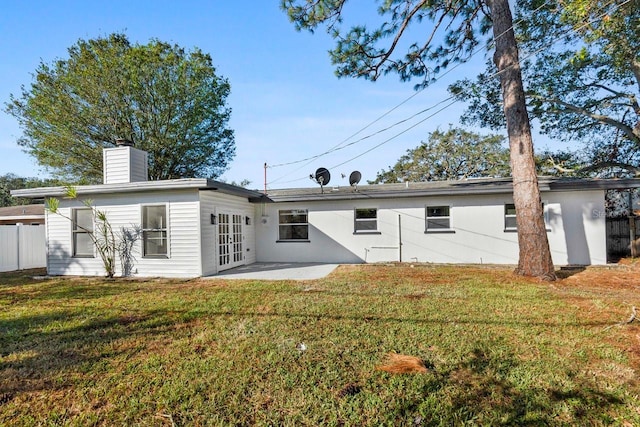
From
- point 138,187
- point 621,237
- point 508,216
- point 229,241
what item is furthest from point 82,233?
point 621,237

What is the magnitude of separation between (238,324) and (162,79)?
1795cm

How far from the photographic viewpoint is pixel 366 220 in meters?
11.6

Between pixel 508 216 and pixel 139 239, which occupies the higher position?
pixel 508 216

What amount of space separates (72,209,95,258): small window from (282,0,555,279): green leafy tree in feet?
27.2

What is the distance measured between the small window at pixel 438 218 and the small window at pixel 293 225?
173 inches

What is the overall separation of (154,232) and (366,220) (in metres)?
6.86

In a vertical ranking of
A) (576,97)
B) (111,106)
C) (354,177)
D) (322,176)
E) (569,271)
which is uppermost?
(111,106)

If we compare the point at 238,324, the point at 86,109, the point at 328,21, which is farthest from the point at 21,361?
the point at 86,109

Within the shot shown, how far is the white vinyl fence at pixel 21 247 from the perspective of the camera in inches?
419

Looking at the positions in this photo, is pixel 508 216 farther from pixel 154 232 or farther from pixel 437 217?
pixel 154 232

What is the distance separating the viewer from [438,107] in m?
10.2

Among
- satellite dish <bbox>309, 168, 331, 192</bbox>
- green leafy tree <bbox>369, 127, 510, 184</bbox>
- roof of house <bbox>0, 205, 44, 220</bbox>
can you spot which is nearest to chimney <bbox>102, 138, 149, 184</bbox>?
satellite dish <bbox>309, 168, 331, 192</bbox>

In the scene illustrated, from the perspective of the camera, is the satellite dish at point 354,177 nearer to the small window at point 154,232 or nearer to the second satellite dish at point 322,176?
the second satellite dish at point 322,176

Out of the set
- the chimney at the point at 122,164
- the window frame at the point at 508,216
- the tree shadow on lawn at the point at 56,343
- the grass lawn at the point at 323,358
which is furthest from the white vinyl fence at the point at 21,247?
the window frame at the point at 508,216
